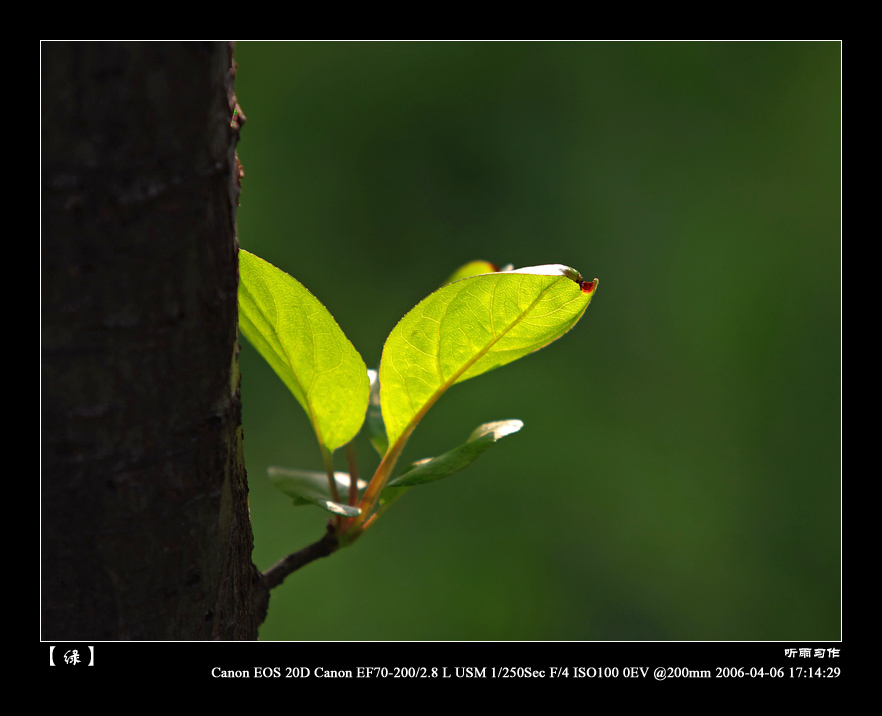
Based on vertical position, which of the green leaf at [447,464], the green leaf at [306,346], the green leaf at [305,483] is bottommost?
the green leaf at [305,483]

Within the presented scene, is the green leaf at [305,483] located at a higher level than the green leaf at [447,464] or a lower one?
lower

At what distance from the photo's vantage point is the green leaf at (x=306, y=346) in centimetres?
28

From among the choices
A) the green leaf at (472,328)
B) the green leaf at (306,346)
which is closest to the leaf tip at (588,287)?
the green leaf at (472,328)

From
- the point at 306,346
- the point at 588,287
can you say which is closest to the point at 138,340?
the point at 306,346

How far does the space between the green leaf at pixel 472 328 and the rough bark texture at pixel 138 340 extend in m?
0.08

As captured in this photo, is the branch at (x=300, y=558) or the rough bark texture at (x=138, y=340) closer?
the rough bark texture at (x=138, y=340)

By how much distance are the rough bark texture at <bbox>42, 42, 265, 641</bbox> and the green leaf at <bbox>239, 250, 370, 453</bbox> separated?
1.2 inches

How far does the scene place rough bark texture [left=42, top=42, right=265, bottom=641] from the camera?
0.20 meters

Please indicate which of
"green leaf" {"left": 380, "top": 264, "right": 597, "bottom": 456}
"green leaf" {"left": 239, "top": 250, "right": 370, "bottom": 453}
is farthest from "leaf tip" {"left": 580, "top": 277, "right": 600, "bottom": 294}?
"green leaf" {"left": 239, "top": 250, "right": 370, "bottom": 453}

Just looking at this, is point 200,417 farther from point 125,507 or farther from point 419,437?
point 419,437

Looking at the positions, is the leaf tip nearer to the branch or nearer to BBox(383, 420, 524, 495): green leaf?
BBox(383, 420, 524, 495): green leaf

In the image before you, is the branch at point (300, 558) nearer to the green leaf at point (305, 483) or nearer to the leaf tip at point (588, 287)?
the green leaf at point (305, 483)

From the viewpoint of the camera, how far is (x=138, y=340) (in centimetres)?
23

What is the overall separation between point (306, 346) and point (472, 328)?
0.27 feet
